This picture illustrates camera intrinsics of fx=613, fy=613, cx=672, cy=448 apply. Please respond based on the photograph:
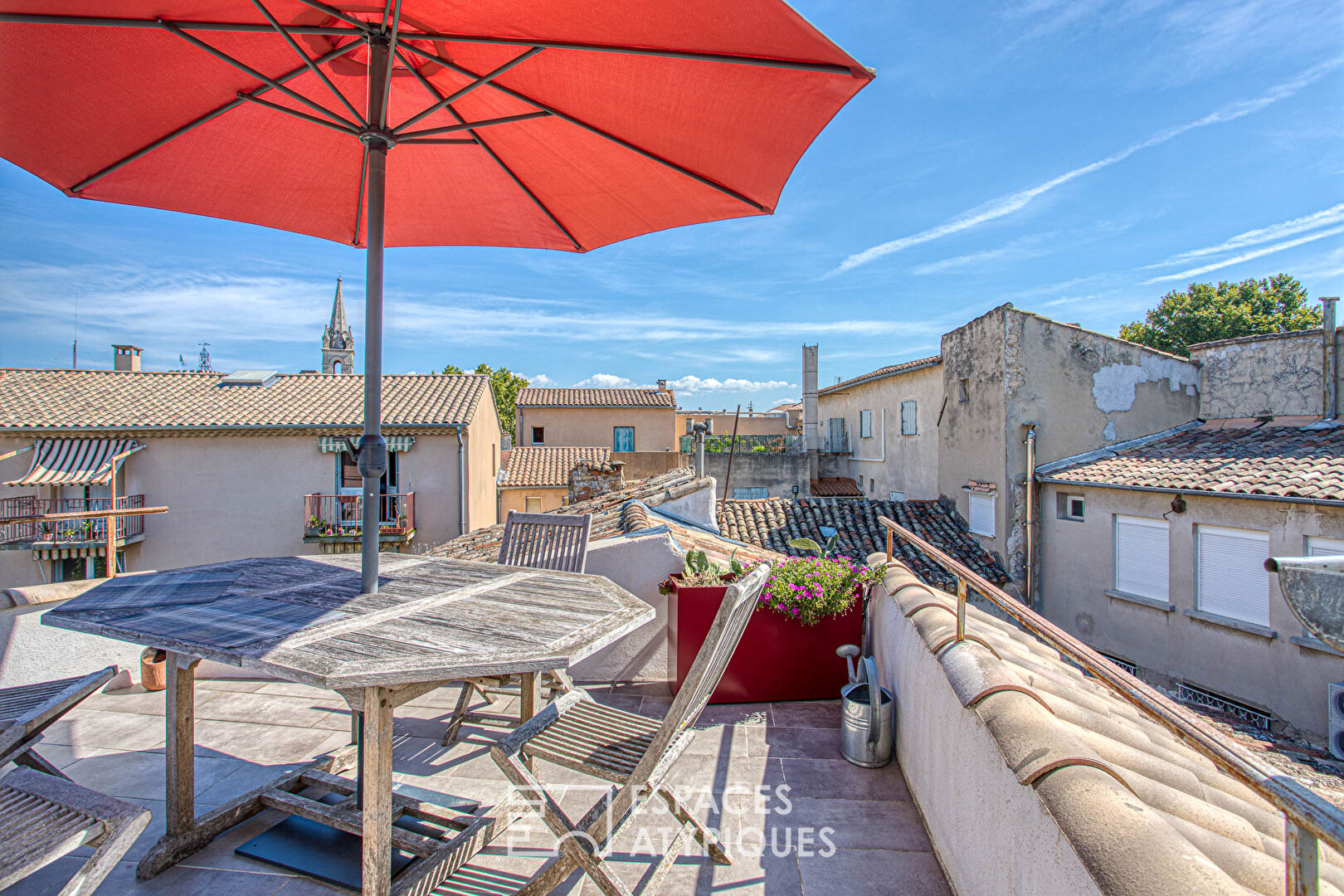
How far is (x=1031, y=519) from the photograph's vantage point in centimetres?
1212

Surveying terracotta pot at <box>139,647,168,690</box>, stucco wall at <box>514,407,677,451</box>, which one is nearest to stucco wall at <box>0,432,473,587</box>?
terracotta pot at <box>139,647,168,690</box>

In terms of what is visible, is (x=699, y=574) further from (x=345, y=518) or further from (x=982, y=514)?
(x=345, y=518)

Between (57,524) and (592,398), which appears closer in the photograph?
(57,524)

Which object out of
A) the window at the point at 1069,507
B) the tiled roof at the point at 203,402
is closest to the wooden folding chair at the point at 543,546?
the window at the point at 1069,507

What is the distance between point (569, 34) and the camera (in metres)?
2.27

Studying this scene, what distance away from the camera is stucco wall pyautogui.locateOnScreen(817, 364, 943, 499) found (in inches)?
649

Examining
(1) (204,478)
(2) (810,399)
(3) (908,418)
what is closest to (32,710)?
(1) (204,478)

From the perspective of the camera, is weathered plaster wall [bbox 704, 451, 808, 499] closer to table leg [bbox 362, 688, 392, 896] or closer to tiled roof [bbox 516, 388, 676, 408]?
tiled roof [bbox 516, 388, 676, 408]

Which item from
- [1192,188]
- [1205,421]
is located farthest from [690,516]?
[1192,188]

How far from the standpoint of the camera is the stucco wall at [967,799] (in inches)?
54.6

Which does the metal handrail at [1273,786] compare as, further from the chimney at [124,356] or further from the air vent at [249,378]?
the chimney at [124,356]

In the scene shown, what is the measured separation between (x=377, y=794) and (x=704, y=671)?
1.07 metres

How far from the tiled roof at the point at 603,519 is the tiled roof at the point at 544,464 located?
13.9 metres

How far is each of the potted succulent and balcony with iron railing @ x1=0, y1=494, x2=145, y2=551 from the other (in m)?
17.2
